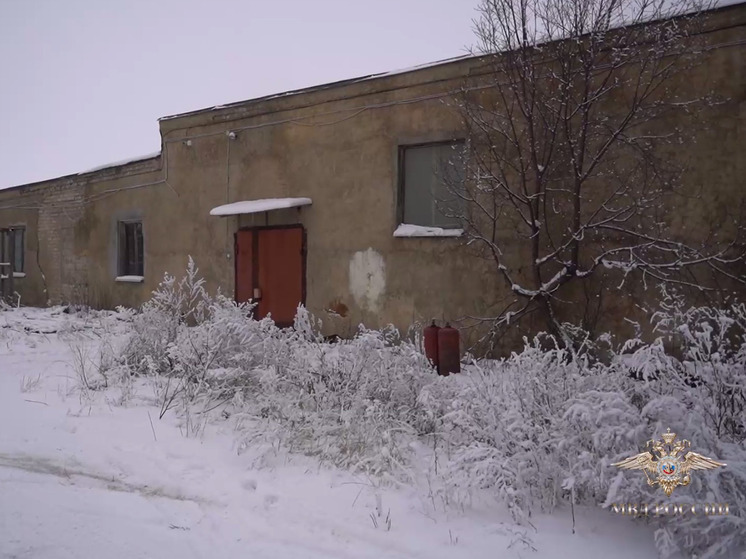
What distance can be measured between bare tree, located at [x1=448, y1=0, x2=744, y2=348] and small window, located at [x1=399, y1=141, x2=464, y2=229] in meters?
0.45

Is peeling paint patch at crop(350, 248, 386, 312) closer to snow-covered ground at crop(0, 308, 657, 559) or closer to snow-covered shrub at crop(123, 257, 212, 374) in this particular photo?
snow-covered shrub at crop(123, 257, 212, 374)

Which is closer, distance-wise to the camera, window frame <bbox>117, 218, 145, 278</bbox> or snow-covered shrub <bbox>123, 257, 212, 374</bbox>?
snow-covered shrub <bbox>123, 257, 212, 374</bbox>

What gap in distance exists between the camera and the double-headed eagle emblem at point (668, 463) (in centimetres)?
294

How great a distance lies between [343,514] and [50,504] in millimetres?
1725

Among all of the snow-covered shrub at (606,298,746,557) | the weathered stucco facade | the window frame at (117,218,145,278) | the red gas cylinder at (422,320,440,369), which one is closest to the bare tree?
the weathered stucco facade

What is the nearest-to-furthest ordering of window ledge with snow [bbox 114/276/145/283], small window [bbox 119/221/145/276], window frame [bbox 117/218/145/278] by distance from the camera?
window ledge with snow [bbox 114/276/145/283] < small window [bbox 119/221/145/276] < window frame [bbox 117/218/145/278]

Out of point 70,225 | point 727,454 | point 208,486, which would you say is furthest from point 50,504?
point 70,225

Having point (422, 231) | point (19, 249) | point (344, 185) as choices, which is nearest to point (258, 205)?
point (344, 185)

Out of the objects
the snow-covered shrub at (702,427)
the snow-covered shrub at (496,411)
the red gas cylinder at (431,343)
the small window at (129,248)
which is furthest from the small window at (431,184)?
the small window at (129,248)

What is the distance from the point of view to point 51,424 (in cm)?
471

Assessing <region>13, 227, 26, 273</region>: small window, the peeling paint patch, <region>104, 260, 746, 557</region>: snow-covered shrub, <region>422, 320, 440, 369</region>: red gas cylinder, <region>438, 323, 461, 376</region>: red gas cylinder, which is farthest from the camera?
<region>13, 227, 26, 273</region>: small window

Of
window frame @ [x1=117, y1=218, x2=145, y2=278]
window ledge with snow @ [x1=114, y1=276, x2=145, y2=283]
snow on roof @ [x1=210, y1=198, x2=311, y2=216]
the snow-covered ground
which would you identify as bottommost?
the snow-covered ground

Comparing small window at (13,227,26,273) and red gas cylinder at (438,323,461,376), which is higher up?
small window at (13,227,26,273)

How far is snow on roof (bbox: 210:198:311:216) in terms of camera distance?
368 inches
